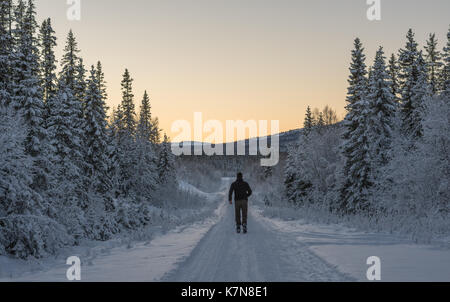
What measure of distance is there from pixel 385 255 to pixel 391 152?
19.0 m

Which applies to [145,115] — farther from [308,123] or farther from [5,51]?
[5,51]

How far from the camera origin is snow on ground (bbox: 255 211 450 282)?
6664mm

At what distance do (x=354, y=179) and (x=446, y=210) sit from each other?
9.38 meters

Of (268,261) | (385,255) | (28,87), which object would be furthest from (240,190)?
(28,87)

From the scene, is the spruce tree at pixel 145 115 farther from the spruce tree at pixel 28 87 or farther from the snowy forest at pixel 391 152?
the spruce tree at pixel 28 87

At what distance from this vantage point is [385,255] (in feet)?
28.0

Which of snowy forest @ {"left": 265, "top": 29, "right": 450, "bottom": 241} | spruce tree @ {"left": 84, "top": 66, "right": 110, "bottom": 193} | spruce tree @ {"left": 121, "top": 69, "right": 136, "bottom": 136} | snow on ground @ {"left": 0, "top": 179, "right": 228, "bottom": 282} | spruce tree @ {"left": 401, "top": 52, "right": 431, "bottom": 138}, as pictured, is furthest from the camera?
spruce tree @ {"left": 121, "top": 69, "right": 136, "bottom": 136}

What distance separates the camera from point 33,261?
13156mm

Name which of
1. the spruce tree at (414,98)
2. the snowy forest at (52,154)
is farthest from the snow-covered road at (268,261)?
the spruce tree at (414,98)

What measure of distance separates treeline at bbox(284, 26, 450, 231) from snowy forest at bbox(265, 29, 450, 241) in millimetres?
57

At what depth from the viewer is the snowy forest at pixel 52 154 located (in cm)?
1354

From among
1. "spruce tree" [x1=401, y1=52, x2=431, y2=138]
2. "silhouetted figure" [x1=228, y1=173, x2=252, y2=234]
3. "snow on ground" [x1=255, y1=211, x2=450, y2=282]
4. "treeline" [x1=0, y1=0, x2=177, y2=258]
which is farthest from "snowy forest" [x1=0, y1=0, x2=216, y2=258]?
"spruce tree" [x1=401, y1=52, x2=431, y2=138]

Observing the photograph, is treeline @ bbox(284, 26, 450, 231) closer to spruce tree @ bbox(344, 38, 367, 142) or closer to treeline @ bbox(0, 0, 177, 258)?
spruce tree @ bbox(344, 38, 367, 142)
